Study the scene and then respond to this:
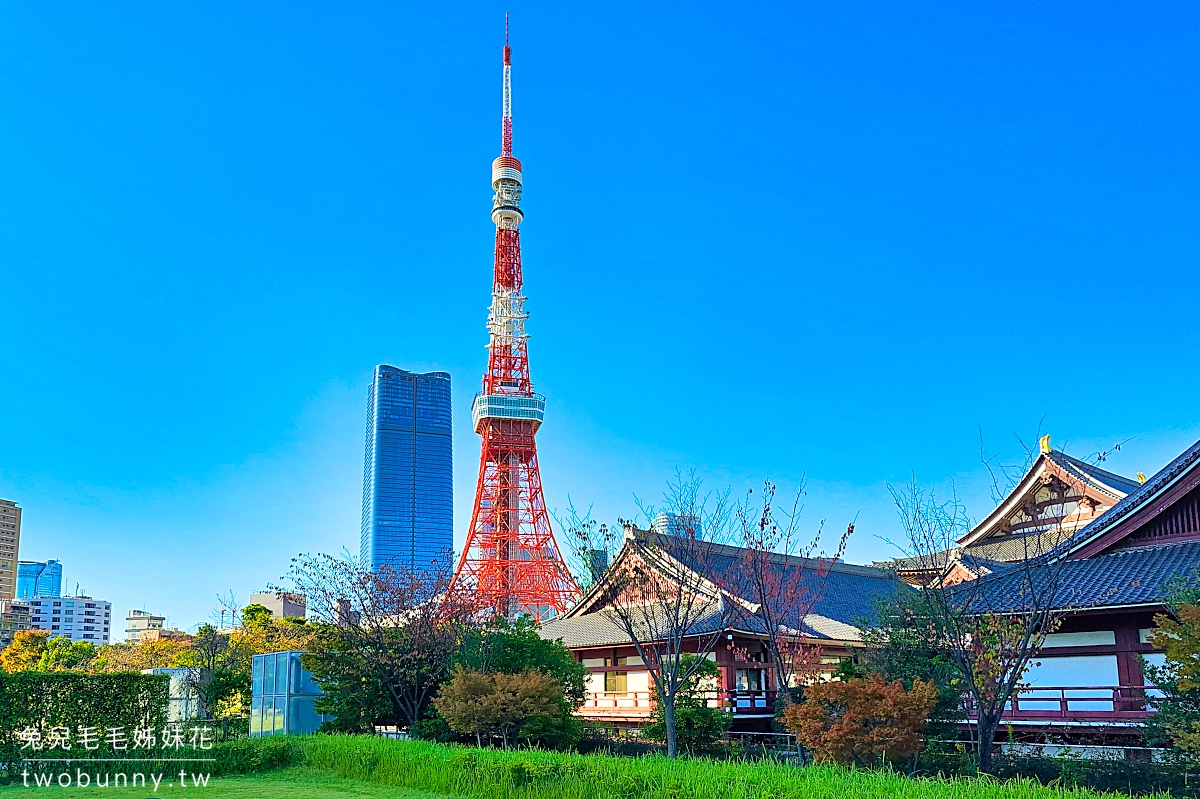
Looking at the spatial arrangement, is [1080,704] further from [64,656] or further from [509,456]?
[64,656]

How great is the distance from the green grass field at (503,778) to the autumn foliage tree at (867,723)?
2.37 feet

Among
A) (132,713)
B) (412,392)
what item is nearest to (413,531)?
(412,392)

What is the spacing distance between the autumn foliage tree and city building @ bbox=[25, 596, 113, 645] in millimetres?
148344

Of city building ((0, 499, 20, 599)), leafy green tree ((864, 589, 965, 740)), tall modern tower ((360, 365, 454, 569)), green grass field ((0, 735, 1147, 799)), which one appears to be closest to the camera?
green grass field ((0, 735, 1147, 799))

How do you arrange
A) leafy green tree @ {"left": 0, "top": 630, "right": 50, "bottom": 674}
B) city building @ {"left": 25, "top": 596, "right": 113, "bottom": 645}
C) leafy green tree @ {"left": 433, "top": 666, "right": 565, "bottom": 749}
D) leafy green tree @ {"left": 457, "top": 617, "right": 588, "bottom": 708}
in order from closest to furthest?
leafy green tree @ {"left": 433, "top": 666, "right": 565, "bottom": 749}
leafy green tree @ {"left": 457, "top": 617, "right": 588, "bottom": 708}
leafy green tree @ {"left": 0, "top": 630, "right": 50, "bottom": 674}
city building @ {"left": 25, "top": 596, "right": 113, "bottom": 645}

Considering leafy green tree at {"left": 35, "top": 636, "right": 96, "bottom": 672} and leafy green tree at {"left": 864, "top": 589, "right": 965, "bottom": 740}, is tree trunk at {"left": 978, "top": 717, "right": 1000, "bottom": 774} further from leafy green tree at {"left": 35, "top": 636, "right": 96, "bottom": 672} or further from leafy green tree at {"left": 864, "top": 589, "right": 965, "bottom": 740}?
leafy green tree at {"left": 35, "top": 636, "right": 96, "bottom": 672}

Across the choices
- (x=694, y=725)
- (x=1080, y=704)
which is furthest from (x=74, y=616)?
(x=1080, y=704)

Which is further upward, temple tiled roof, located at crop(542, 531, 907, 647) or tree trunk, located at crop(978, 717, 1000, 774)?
temple tiled roof, located at crop(542, 531, 907, 647)

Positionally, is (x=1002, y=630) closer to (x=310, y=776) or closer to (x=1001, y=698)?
(x=1001, y=698)

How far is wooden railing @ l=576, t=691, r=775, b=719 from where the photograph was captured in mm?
21156

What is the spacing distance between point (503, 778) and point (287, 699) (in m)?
11.1

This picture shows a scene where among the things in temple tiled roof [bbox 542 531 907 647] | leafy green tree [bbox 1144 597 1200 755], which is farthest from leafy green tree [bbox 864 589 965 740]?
temple tiled roof [bbox 542 531 907 647]

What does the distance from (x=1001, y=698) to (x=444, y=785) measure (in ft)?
23.0

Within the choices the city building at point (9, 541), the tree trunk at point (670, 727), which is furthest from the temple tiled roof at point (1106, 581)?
the city building at point (9, 541)
